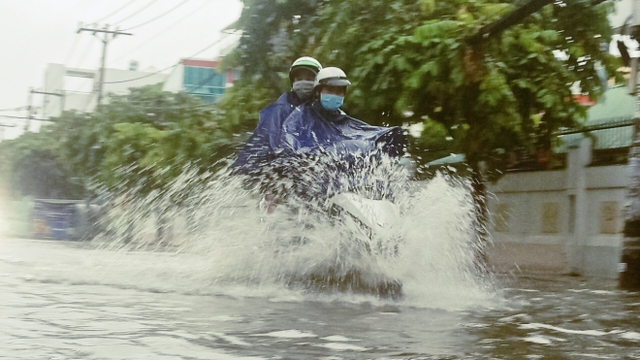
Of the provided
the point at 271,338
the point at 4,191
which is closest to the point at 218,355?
the point at 271,338

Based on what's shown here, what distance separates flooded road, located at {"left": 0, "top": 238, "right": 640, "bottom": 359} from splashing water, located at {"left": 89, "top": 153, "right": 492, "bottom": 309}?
9 cm

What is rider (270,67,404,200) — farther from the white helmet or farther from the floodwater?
the floodwater

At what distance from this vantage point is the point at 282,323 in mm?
5230

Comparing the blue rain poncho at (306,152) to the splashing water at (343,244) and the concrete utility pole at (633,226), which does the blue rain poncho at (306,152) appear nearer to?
the splashing water at (343,244)

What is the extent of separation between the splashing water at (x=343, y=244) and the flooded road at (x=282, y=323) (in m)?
0.09

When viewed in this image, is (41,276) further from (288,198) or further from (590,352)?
(590,352)

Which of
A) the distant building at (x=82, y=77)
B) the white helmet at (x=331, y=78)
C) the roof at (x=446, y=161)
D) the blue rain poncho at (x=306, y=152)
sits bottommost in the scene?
Answer: the blue rain poncho at (x=306, y=152)

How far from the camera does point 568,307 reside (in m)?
7.39

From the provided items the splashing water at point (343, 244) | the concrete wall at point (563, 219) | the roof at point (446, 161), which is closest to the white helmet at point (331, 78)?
the splashing water at point (343, 244)

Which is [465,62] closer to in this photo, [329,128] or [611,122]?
[329,128]

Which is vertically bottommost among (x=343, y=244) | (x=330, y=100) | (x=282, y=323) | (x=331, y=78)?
(x=282, y=323)

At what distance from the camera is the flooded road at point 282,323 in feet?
13.8

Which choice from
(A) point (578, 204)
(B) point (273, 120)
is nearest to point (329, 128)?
(B) point (273, 120)

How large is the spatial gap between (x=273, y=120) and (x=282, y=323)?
2546mm
